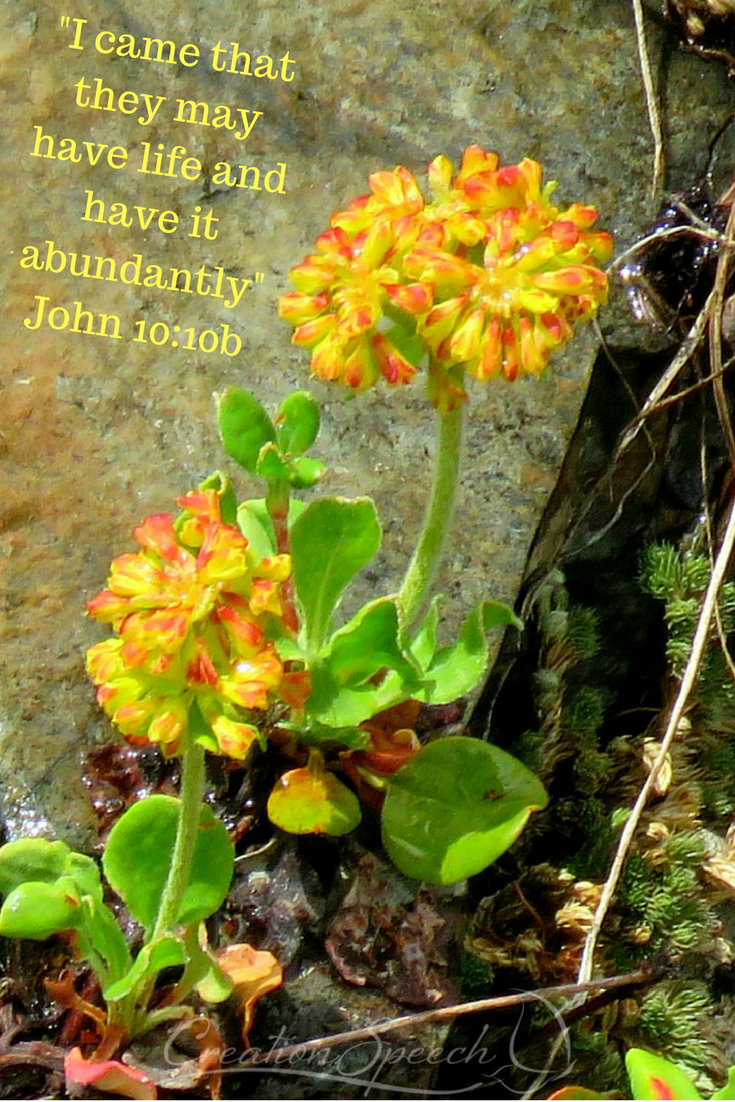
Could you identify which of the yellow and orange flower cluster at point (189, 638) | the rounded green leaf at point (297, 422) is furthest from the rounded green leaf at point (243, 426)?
the yellow and orange flower cluster at point (189, 638)

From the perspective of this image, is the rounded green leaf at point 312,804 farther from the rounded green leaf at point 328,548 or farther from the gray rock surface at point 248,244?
the gray rock surface at point 248,244

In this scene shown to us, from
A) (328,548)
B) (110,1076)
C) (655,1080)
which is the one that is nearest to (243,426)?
(328,548)

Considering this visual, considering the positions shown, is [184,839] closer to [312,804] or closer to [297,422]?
[312,804]

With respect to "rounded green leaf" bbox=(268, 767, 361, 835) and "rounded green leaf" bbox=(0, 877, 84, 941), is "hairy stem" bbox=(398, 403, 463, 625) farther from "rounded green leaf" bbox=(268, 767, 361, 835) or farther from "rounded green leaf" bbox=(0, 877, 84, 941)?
"rounded green leaf" bbox=(0, 877, 84, 941)

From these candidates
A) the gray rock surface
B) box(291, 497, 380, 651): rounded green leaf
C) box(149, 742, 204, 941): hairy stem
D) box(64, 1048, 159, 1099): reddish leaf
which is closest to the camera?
box(149, 742, 204, 941): hairy stem

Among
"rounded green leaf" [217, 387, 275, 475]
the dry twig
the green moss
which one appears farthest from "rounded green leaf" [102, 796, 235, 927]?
the dry twig

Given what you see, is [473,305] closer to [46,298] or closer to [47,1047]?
[46,298]
